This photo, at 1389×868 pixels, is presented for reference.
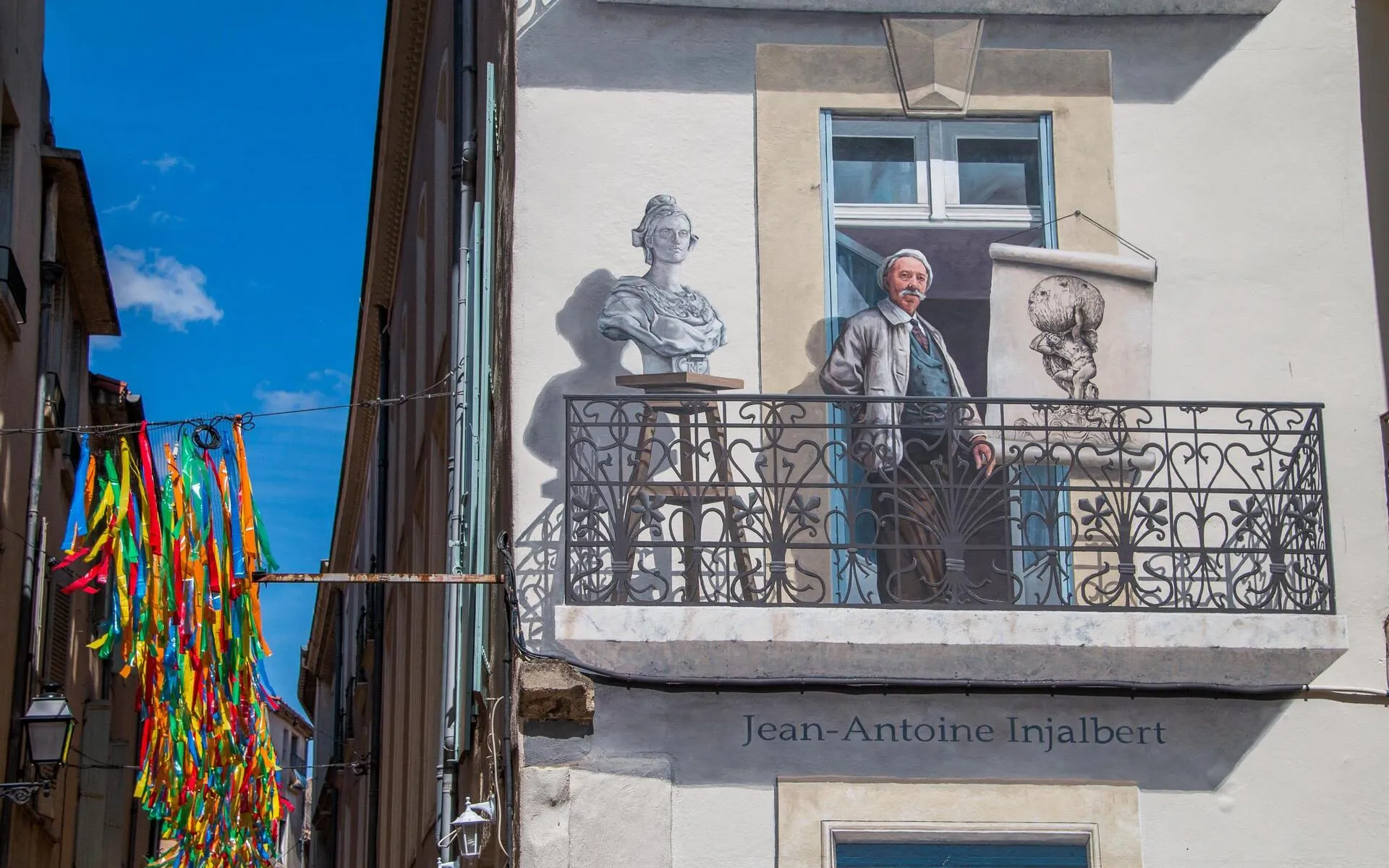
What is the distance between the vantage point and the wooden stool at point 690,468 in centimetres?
980

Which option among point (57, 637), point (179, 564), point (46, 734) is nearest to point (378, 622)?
point (57, 637)

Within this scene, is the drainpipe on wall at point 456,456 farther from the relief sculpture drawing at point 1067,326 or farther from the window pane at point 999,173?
the relief sculpture drawing at point 1067,326

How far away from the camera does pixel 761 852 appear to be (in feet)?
32.0

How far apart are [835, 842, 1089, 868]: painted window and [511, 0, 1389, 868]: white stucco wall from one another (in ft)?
1.13

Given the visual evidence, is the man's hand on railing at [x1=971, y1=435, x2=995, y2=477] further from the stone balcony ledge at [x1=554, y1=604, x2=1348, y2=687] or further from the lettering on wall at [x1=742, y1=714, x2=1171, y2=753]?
the lettering on wall at [x1=742, y1=714, x2=1171, y2=753]

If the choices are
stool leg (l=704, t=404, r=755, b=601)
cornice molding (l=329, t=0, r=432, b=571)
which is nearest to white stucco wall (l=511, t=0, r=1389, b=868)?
stool leg (l=704, t=404, r=755, b=601)

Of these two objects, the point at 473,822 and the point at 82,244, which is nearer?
the point at 473,822

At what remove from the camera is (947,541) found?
994cm

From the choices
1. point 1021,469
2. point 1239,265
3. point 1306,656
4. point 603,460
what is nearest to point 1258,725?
point 1306,656

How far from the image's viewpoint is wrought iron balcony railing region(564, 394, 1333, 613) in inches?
388

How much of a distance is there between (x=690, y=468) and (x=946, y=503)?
1.29 m

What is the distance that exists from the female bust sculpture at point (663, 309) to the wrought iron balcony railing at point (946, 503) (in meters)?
0.34

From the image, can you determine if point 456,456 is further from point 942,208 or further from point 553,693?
point 942,208

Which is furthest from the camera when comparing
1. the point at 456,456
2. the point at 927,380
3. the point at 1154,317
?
the point at 456,456
